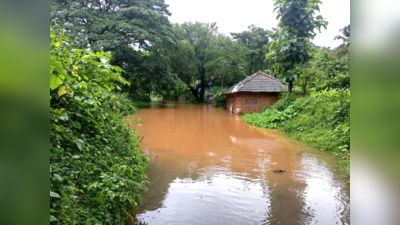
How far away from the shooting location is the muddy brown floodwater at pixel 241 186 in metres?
3.46

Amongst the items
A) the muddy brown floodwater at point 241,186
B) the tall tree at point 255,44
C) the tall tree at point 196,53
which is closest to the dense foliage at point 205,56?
the tall tree at point 196,53

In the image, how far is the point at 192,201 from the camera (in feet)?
12.8

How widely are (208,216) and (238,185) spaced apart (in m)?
1.28

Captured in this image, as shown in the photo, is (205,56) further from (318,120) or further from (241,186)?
(241,186)

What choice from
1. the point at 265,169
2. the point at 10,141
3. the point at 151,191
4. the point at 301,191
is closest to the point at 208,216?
the point at 151,191

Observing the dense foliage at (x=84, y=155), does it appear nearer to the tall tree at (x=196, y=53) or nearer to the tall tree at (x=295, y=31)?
the tall tree at (x=295, y=31)

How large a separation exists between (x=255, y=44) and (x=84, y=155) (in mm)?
32267

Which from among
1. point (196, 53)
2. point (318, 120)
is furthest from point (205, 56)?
point (318, 120)

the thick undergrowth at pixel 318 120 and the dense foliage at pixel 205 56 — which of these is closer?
the thick undergrowth at pixel 318 120

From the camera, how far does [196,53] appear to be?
3219 centimetres

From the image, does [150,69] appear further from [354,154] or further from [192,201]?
[354,154]

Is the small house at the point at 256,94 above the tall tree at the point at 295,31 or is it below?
below

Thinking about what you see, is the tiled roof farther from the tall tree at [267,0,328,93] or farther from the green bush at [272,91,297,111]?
the tall tree at [267,0,328,93]

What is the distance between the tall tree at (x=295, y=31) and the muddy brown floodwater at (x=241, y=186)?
6.07 meters
